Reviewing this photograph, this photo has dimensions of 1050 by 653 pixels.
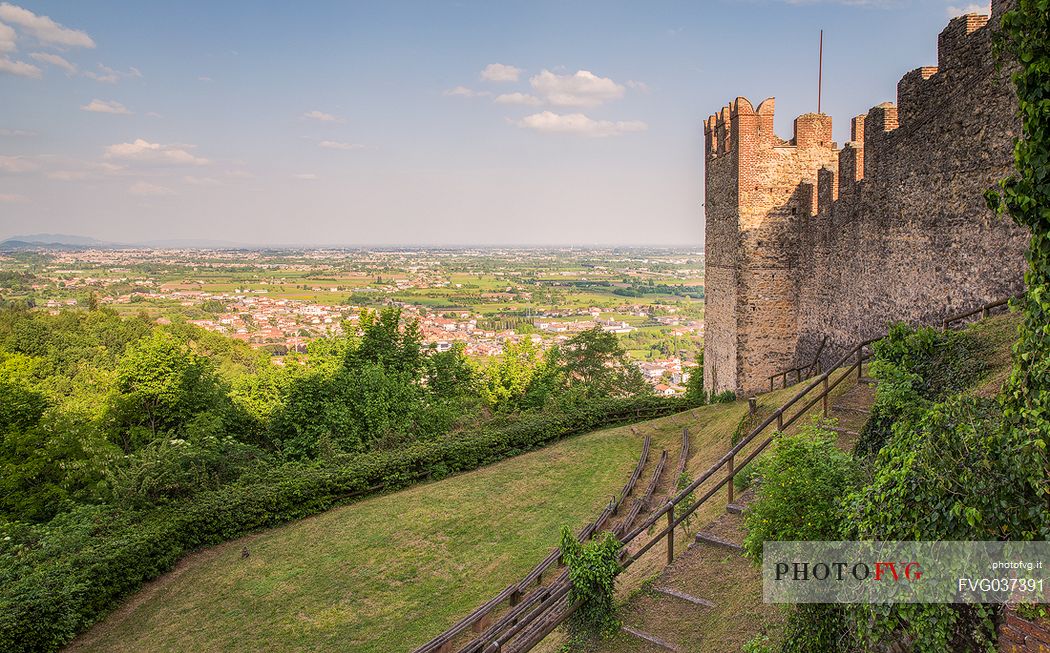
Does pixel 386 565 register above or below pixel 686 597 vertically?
below

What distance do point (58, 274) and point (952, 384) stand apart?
114 m

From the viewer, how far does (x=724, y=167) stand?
17.6m

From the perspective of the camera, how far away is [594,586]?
632 cm

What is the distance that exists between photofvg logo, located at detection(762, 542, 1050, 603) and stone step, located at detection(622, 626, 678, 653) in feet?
4.82

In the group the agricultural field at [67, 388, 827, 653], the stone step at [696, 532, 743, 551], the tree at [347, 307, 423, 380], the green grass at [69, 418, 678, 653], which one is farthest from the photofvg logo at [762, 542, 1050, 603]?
the tree at [347, 307, 423, 380]

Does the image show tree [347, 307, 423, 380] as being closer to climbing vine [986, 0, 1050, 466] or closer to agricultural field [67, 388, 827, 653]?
agricultural field [67, 388, 827, 653]

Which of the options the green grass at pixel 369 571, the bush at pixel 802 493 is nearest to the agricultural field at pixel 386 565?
the green grass at pixel 369 571

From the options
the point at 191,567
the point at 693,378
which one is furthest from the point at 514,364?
the point at 191,567

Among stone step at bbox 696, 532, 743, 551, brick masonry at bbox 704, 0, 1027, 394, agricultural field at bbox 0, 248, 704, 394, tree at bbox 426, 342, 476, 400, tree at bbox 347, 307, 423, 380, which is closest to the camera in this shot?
stone step at bbox 696, 532, 743, 551

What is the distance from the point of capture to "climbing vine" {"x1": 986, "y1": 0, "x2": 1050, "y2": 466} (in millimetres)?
3689

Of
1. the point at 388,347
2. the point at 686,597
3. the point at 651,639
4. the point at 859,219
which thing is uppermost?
the point at 859,219

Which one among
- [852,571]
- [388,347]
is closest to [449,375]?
[388,347]

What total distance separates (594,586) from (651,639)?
745 mm

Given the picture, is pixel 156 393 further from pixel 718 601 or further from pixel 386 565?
pixel 718 601
